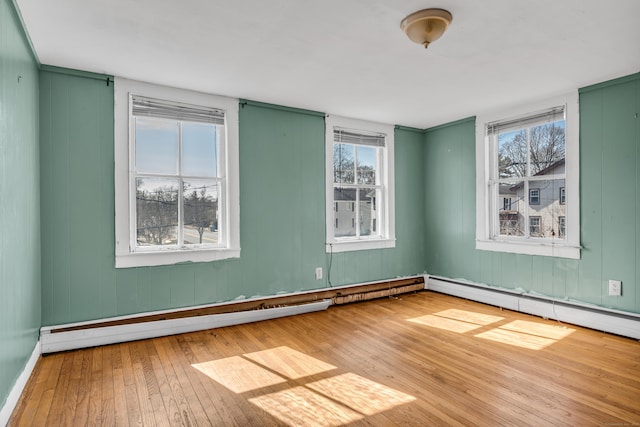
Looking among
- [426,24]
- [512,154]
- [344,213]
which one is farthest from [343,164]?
[426,24]

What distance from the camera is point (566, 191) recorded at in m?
3.82

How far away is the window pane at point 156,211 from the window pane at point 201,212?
0.36 feet

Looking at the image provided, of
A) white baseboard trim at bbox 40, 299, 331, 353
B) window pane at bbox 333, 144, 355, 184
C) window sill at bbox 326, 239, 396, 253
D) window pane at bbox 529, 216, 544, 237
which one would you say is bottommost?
white baseboard trim at bbox 40, 299, 331, 353

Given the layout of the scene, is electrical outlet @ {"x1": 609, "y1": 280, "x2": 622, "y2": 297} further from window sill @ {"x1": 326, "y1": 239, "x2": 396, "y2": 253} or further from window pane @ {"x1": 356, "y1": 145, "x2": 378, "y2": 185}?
window pane @ {"x1": 356, "y1": 145, "x2": 378, "y2": 185}

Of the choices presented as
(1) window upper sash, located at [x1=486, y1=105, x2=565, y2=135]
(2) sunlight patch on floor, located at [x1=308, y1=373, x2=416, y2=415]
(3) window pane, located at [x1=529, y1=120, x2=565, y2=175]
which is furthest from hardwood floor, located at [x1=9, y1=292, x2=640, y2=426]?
(1) window upper sash, located at [x1=486, y1=105, x2=565, y2=135]

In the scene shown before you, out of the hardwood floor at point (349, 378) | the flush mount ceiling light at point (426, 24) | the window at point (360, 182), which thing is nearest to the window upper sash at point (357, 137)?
the window at point (360, 182)

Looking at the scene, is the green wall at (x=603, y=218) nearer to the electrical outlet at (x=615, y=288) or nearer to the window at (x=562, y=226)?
the electrical outlet at (x=615, y=288)

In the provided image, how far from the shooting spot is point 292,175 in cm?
430

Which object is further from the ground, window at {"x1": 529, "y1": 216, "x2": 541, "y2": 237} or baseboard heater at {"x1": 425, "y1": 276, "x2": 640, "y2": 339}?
window at {"x1": 529, "y1": 216, "x2": 541, "y2": 237}

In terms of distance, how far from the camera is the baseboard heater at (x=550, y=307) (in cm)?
336

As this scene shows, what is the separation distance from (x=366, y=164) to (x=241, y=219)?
6.75 ft

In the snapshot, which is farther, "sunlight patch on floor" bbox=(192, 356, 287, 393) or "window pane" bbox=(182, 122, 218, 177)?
"window pane" bbox=(182, 122, 218, 177)

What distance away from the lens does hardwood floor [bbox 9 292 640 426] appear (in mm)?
2072

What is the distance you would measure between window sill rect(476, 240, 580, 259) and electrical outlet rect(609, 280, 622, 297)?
0.38 m
